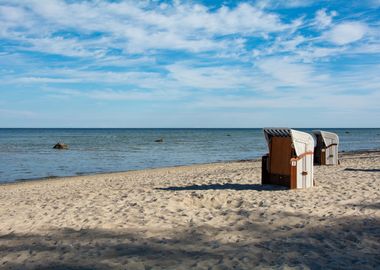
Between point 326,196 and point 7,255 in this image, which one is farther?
point 326,196

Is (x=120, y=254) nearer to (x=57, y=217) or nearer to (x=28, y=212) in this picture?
(x=57, y=217)

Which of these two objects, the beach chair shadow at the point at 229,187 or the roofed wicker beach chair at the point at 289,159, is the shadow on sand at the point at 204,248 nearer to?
the roofed wicker beach chair at the point at 289,159

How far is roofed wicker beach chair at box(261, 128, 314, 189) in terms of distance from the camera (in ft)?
31.8

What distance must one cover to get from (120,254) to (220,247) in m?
1.30

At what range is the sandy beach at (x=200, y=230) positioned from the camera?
497 cm

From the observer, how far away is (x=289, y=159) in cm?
992

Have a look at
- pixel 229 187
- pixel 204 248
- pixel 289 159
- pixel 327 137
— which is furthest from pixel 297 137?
pixel 327 137

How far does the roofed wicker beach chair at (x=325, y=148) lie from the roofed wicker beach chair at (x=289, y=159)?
6224 mm

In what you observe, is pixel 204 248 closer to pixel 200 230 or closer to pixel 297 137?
pixel 200 230

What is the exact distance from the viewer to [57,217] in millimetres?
7590

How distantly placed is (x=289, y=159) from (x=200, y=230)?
4.34 m

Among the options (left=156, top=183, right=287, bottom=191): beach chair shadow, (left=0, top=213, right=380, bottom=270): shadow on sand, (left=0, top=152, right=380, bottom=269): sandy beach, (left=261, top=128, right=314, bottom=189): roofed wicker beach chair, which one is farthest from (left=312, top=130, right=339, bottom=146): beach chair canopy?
(left=0, top=213, right=380, bottom=270): shadow on sand

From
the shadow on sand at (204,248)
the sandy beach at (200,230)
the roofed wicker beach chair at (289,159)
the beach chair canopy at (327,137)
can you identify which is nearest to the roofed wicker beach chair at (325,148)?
the beach chair canopy at (327,137)

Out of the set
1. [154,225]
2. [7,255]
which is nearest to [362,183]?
[154,225]
